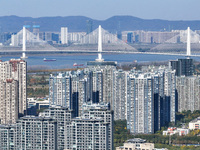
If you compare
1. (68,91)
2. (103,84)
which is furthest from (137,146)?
(103,84)

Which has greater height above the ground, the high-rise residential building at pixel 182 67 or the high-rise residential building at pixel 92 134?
the high-rise residential building at pixel 182 67

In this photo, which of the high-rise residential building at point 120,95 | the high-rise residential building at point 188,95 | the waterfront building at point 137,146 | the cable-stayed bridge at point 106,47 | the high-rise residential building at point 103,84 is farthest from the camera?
the cable-stayed bridge at point 106,47

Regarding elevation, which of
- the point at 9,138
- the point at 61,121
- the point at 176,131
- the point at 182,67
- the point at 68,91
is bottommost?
the point at 176,131

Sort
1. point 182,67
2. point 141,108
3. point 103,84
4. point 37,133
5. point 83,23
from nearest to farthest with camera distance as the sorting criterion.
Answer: point 37,133 → point 141,108 → point 103,84 → point 182,67 → point 83,23

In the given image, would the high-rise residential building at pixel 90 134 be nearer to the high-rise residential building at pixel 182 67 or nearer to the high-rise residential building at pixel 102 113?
the high-rise residential building at pixel 102 113

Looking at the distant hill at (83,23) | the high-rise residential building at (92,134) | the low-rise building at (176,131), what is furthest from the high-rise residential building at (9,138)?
the distant hill at (83,23)

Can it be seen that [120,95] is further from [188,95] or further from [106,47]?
[106,47]

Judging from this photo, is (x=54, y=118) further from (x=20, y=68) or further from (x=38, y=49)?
(x=38, y=49)
